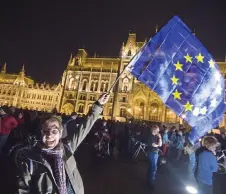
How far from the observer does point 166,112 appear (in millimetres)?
50688

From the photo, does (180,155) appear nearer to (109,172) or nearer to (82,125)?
(109,172)

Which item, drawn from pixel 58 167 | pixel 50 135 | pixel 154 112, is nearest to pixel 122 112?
pixel 154 112

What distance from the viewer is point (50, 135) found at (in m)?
2.41

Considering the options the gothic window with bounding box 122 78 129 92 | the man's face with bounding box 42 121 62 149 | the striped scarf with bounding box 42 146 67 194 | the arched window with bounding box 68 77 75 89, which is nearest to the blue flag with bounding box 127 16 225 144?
the man's face with bounding box 42 121 62 149

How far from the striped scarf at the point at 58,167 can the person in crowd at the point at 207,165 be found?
9.51ft

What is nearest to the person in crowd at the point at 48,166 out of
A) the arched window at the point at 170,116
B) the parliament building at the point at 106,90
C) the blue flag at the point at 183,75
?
the blue flag at the point at 183,75

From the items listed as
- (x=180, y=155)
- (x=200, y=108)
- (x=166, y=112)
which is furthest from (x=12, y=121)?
(x=166, y=112)

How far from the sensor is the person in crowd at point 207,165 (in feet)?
13.9

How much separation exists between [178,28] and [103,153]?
23.4ft

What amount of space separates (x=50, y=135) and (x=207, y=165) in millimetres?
3092

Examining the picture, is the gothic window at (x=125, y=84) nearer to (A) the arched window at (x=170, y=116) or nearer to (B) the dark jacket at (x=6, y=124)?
(A) the arched window at (x=170, y=116)

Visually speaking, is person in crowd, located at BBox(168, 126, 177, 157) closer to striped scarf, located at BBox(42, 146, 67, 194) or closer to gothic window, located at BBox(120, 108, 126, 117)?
striped scarf, located at BBox(42, 146, 67, 194)

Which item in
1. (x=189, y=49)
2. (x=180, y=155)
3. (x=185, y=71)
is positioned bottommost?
(x=180, y=155)

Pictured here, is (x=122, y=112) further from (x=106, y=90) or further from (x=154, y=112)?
(x=106, y=90)
